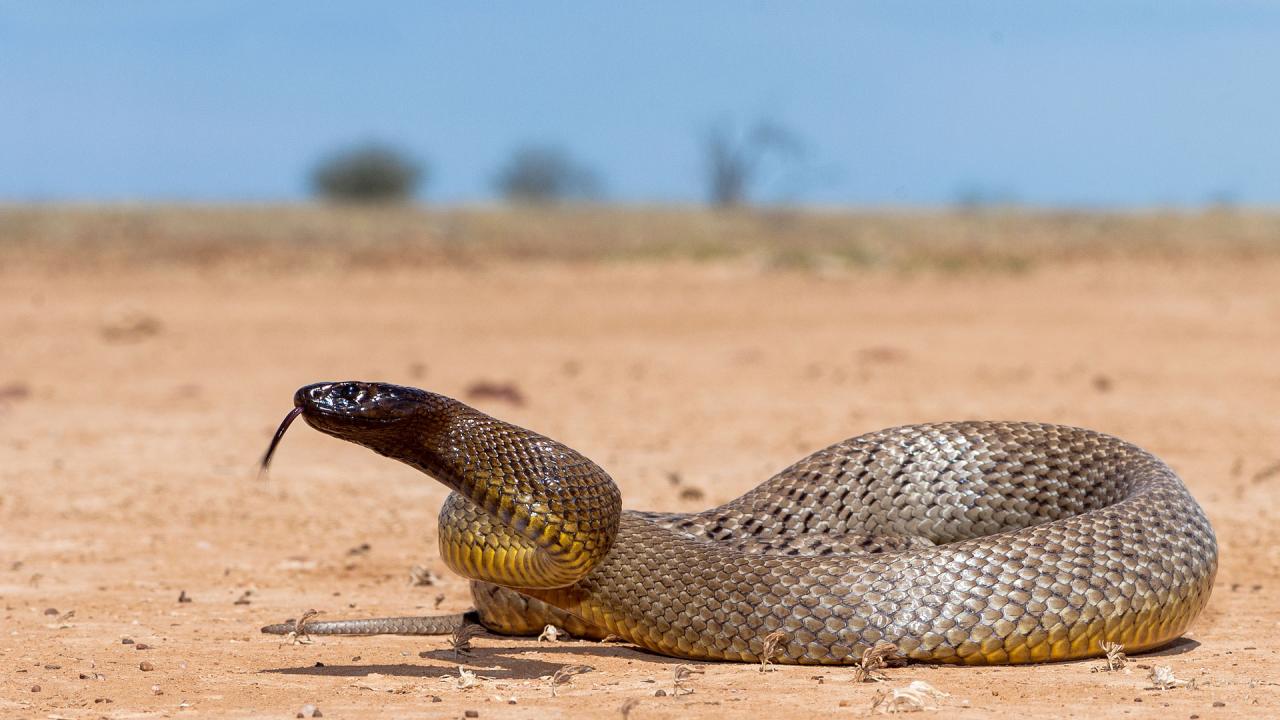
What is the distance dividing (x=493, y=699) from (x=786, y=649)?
3.62 ft

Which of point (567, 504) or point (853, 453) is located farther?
point (853, 453)

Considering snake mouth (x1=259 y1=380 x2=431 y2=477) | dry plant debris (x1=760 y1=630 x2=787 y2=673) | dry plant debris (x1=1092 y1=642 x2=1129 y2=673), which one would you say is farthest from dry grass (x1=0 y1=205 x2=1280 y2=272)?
snake mouth (x1=259 y1=380 x2=431 y2=477)

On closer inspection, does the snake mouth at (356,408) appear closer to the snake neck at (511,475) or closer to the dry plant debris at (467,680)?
the snake neck at (511,475)

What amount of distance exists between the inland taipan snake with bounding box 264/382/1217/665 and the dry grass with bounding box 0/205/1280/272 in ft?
67.8

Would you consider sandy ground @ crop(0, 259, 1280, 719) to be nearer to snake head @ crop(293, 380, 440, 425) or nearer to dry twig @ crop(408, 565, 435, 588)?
dry twig @ crop(408, 565, 435, 588)

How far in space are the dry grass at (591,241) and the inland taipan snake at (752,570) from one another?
67.8 ft

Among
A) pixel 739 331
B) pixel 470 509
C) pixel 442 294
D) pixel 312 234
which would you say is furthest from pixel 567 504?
pixel 312 234

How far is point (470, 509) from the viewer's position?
5.95 m

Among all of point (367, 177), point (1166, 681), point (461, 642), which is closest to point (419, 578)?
point (461, 642)

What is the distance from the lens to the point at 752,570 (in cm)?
576

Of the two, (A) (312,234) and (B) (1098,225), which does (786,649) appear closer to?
(A) (312,234)

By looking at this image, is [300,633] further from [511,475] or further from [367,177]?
[367,177]

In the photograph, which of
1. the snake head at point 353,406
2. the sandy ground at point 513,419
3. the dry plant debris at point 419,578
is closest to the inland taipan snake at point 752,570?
the snake head at point 353,406

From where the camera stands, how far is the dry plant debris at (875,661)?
5328 millimetres
